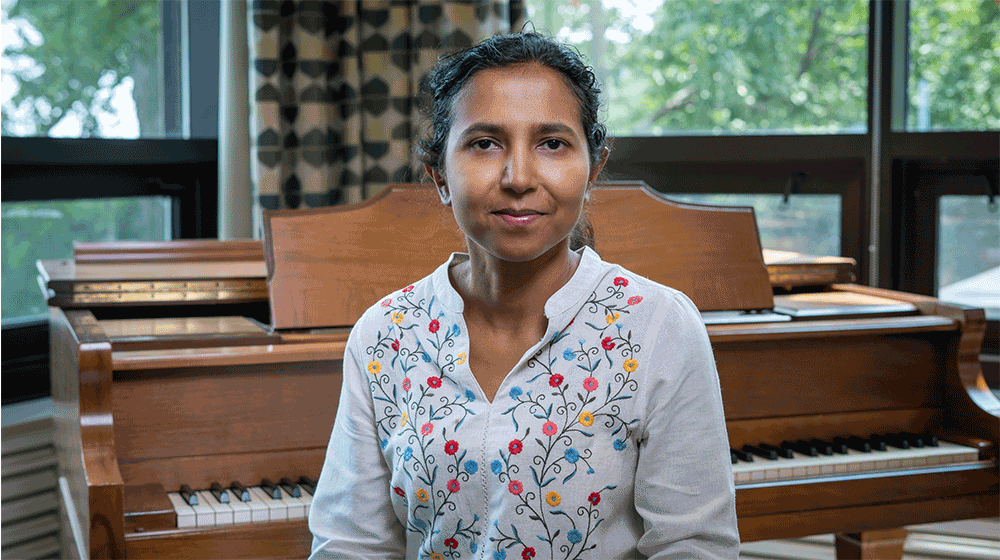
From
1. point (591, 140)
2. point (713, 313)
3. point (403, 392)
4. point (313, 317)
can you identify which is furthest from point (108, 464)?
point (713, 313)

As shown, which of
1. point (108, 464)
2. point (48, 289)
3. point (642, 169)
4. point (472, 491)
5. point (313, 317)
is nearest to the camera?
point (472, 491)

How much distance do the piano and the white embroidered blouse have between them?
19.9 inches

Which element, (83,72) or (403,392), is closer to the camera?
(403,392)

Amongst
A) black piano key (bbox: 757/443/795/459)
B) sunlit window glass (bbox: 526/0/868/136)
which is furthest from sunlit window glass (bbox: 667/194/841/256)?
black piano key (bbox: 757/443/795/459)

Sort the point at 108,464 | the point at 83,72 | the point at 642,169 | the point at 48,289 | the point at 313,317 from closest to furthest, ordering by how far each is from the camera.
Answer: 1. the point at 108,464
2. the point at 313,317
3. the point at 48,289
4. the point at 83,72
5. the point at 642,169

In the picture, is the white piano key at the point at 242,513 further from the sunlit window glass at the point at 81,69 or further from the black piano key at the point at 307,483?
the sunlit window glass at the point at 81,69

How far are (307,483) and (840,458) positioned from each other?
42.0 inches

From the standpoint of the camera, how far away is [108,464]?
1.46 m

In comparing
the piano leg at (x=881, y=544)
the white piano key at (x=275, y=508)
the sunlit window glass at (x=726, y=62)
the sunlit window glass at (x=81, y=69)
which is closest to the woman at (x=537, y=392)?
the white piano key at (x=275, y=508)

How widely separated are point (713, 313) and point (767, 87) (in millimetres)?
1282

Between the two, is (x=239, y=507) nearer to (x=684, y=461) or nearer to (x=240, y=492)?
(x=240, y=492)

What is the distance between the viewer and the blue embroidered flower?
42.4 inches

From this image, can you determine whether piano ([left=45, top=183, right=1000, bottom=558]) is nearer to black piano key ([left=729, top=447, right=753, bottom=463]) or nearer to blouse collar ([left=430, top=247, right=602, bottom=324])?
black piano key ([left=729, top=447, right=753, bottom=463])

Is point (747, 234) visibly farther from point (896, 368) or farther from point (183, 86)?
point (183, 86)
